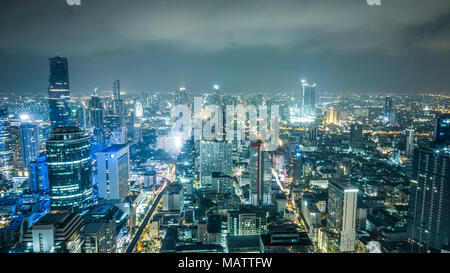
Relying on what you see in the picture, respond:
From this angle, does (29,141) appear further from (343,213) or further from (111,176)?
(343,213)

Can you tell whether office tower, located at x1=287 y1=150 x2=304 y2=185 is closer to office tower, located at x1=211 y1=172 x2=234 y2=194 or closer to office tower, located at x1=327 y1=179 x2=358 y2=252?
office tower, located at x1=211 y1=172 x2=234 y2=194

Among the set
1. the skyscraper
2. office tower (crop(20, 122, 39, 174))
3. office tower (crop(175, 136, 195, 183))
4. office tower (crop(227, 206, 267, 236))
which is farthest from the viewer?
office tower (crop(175, 136, 195, 183))

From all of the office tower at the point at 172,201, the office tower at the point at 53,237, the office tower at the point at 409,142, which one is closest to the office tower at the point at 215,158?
the office tower at the point at 172,201

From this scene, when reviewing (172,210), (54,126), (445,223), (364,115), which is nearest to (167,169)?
(172,210)

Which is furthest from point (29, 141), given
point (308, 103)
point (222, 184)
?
point (308, 103)

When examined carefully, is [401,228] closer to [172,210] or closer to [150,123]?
[172,210]

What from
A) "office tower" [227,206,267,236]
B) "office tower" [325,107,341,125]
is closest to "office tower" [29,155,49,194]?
"office tower" [227,206,267,236]
